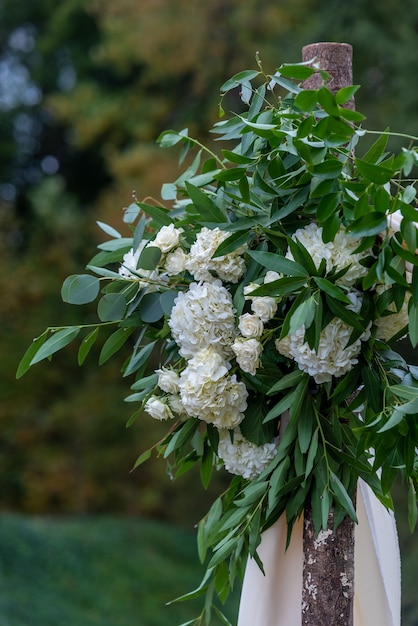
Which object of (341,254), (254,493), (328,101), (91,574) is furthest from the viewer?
(91,574)

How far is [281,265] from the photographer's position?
44.5 inches

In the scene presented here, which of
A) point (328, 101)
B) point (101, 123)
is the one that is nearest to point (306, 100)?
point (328, 101)

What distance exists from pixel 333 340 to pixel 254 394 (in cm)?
20

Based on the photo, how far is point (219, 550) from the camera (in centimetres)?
129

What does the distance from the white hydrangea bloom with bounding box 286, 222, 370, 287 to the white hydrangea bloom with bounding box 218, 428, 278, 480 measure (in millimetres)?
305

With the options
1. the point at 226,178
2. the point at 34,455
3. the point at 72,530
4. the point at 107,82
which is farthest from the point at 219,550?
the point at 107,82

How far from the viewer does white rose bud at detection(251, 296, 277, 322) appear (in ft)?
3.96

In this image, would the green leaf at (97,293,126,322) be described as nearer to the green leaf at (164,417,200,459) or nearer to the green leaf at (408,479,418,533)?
the green leaf at (164,417,200,459)

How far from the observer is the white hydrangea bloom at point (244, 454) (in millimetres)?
1309

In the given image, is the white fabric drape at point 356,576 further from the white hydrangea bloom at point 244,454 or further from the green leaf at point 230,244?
the green leaf at point 230,244

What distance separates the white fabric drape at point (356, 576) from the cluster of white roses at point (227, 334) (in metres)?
0.16

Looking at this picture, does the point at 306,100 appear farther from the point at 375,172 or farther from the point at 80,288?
the point at 80,288

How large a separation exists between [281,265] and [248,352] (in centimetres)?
14

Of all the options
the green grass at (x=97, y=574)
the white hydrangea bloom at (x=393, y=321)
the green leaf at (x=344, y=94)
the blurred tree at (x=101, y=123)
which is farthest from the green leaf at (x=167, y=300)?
the blurred tree at (x=101, y=123)
